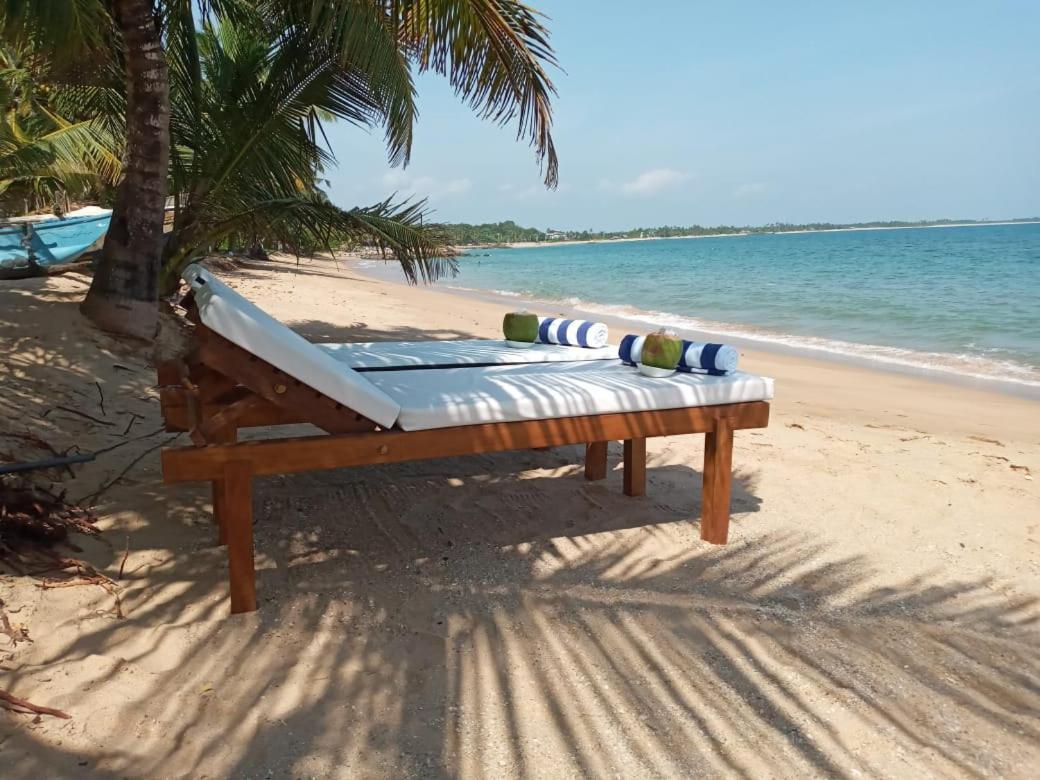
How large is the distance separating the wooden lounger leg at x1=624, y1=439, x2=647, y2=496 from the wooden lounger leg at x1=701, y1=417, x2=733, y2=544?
44 centimetres

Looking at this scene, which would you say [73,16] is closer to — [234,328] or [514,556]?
[234,328]

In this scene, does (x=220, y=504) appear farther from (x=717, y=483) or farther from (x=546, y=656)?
(x=717, y=483)

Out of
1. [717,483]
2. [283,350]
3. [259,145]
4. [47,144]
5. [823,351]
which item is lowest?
[823,351]

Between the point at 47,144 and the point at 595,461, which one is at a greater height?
the point at 47,144

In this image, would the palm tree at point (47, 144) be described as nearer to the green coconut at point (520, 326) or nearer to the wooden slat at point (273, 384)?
the green coconut at point (520, 326)

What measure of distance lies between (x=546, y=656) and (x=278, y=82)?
409 cm

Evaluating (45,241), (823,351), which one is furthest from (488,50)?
(45,241)

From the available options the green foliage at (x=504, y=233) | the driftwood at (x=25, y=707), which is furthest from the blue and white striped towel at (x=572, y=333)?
the green foliage at (x=504, y=233)

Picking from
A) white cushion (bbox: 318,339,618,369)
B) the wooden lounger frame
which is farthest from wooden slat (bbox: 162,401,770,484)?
white cushion (bbox: 318,339,618,369)

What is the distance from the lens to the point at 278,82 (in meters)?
4.90

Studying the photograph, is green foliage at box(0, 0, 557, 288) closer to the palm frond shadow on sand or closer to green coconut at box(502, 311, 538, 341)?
green coconut at box(502, 311, 538, 341)

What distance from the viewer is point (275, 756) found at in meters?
1.66

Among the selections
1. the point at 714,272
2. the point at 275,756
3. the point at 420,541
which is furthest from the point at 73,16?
the point at 714,272

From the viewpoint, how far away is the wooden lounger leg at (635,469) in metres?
3.38
